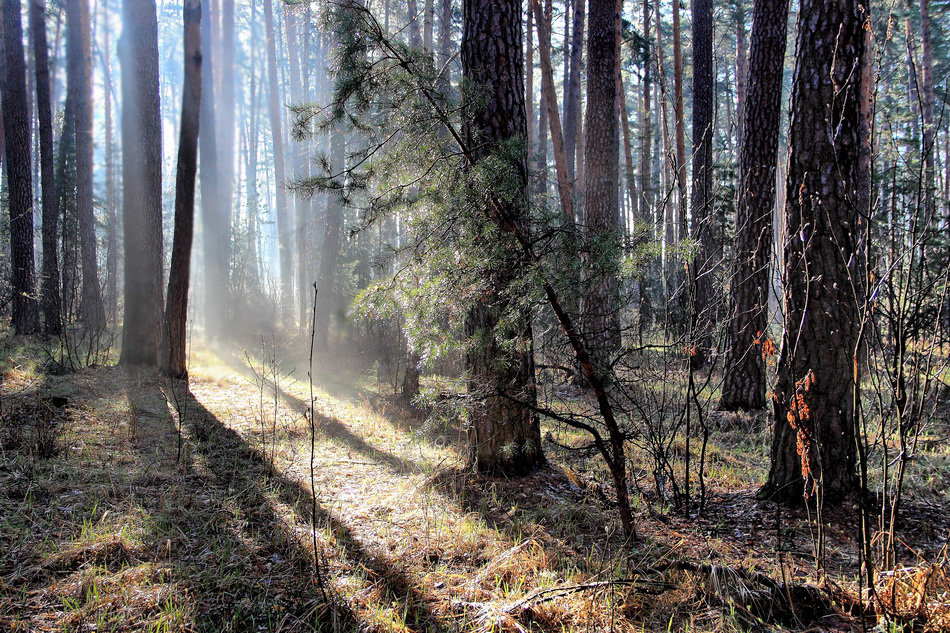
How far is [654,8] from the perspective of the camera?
17094mm

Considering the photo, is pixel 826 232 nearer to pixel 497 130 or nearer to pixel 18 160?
pixel 497 130

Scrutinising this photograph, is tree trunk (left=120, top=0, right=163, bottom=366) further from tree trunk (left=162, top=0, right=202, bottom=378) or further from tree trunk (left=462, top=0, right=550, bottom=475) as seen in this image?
tree trunk (left=462, top=0, right=550, bottom=475)

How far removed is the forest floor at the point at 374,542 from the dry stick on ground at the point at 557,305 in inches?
15.8

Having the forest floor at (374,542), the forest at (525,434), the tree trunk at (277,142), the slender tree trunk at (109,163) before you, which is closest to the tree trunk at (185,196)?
the forest at (525,434)

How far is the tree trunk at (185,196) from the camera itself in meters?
7.69

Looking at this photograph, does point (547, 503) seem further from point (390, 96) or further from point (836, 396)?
point (390, 96)

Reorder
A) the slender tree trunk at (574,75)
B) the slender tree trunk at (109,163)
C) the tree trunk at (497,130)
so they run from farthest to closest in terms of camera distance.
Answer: the slender tree trunk at (109,163) < the slender tree trunk at (574,75) < the tree trunk at (497,130)

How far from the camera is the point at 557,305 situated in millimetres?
2992

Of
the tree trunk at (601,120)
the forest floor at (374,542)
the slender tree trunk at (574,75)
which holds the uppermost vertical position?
the slender tree trunk at (574,75)

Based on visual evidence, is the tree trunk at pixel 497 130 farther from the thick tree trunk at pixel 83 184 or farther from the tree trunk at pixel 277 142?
the tree trunk at pixel 277 142

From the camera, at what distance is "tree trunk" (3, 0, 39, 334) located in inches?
402

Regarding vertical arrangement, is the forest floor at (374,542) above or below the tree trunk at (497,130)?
below

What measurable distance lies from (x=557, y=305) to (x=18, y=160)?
1250 cm

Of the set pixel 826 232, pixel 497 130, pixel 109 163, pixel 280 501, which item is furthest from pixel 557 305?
pixel 109 163
